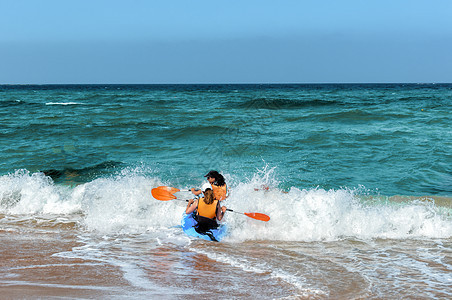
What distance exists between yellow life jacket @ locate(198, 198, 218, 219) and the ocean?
45cm

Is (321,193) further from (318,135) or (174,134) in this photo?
(174,134)

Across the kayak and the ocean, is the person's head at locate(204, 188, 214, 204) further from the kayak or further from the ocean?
the ocean

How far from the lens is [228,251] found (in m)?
6.27

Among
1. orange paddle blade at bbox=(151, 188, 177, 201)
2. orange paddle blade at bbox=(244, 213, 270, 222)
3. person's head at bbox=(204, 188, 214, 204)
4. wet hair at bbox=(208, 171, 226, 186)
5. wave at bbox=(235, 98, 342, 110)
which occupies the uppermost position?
wave at bbox=(235, 98, 342, 110)

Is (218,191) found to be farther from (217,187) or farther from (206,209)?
(206,209)

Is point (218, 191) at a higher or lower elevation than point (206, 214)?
higher

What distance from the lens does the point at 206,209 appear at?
22.6ft

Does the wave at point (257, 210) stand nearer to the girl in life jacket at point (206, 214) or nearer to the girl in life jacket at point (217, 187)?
the girl in life jacket at point (206, 214)

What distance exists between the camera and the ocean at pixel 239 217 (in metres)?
4.91

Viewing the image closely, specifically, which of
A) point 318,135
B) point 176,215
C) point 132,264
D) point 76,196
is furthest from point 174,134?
point 132,264

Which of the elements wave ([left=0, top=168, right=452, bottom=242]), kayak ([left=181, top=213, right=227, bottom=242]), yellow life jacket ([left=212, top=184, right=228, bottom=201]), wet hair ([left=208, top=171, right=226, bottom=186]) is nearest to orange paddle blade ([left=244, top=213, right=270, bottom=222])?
wave ([left=0, top=168, right=452, bottom=242])

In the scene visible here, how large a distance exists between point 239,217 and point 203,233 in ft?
3.45

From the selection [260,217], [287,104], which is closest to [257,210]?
[260,217]

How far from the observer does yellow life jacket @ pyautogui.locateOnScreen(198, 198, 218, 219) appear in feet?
22.5
